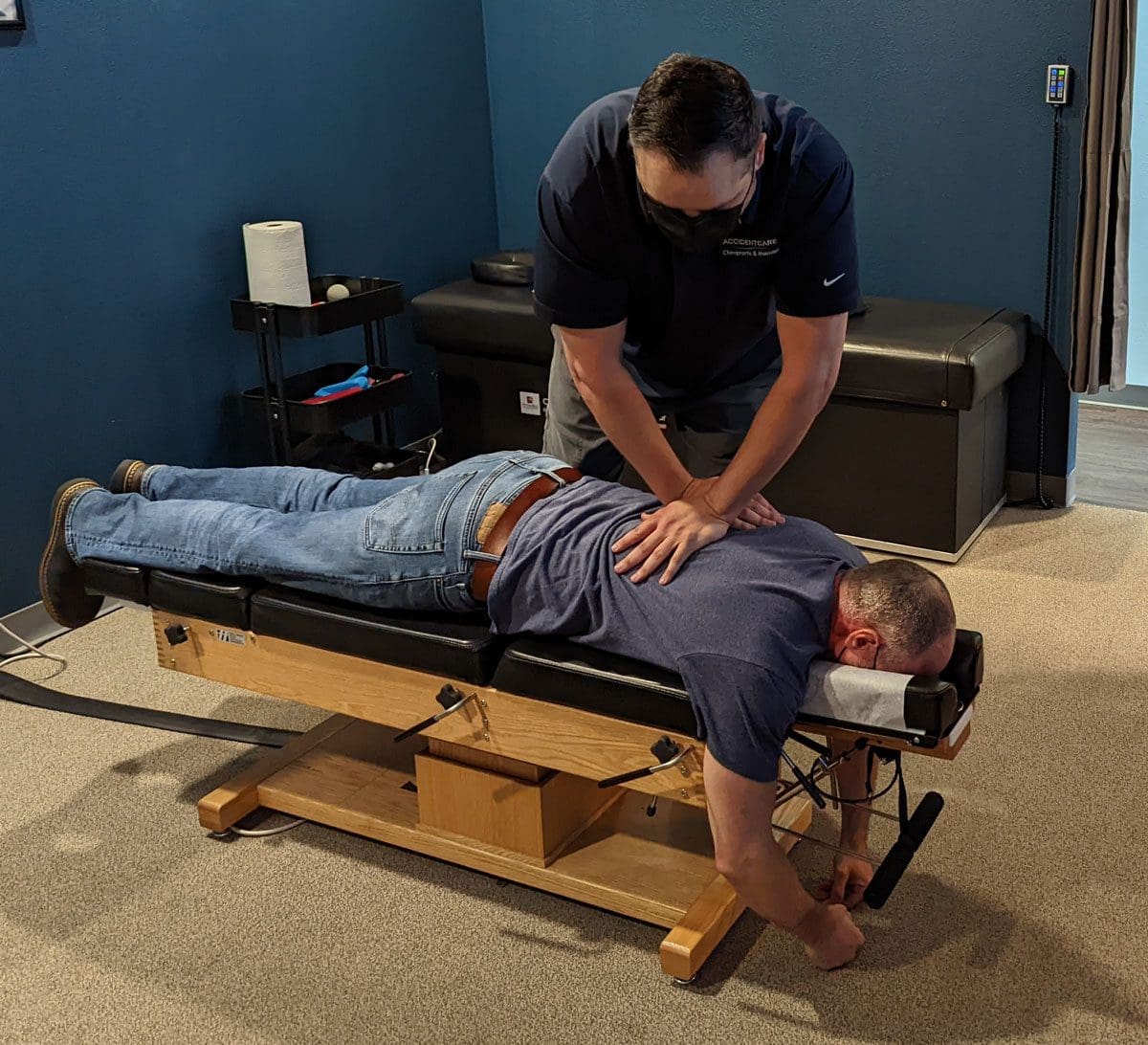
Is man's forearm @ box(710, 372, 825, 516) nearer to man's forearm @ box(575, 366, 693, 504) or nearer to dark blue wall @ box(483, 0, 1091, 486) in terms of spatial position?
man's forearm @ box(575, 366, 693, 504)

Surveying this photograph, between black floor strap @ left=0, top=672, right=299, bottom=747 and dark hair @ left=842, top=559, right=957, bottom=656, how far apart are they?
51.5 inches

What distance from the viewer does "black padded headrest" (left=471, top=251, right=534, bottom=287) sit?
3.81 meters

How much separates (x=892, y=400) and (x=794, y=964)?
163 cm

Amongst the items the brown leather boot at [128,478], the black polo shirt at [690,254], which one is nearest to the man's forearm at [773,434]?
the black polo shirt at [690,254]

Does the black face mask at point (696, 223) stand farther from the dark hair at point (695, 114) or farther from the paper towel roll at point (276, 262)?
the paper towel roll at point (276, 262)

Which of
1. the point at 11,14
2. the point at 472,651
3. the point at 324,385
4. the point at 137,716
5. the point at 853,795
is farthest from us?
the point at 324,385

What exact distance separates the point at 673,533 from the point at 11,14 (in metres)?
2.02

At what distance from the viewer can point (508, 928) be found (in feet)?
6.63

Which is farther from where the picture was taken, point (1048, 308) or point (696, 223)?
point (1048, 308)

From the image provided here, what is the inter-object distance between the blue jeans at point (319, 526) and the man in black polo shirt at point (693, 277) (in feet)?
0.74

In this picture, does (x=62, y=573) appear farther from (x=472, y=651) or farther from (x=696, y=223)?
(x=696, y=223)

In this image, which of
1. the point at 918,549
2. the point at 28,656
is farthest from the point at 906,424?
the point at 28,656

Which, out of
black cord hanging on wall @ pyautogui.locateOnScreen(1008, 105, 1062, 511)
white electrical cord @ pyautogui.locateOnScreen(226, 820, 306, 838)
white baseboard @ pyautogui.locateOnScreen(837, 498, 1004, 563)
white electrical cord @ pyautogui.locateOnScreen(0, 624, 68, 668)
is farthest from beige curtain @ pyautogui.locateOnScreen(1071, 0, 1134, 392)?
white electrical cord @ pyautogui.locateOnScreen(0, 624, 68, 668)

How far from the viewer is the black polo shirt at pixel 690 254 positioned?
1827mm
